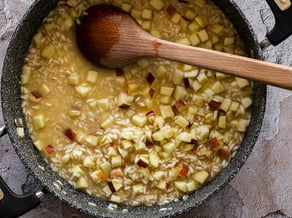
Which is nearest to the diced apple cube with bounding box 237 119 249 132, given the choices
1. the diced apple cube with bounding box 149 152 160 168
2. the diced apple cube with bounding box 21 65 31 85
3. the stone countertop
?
the stone countertop

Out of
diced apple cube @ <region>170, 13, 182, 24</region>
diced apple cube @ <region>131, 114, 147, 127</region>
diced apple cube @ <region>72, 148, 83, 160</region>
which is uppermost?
diced apple cube @ <region>170, 13, 182, 24</region>

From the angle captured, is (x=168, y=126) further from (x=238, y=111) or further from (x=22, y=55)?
(x=22, y=55)

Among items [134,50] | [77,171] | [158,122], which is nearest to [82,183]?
[77,171]

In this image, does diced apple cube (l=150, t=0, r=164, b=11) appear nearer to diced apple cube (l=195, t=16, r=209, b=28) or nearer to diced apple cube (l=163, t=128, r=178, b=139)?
diced apple cube (l=195, t=16, r=209, b=28)

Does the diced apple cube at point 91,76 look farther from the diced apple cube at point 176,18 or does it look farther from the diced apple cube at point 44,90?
the diced apple cube at point 176,18

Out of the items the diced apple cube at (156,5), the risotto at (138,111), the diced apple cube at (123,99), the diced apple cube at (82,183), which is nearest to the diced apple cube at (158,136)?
the risotto at (138,111)

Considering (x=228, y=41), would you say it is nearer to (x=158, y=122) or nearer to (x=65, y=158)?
(x=158, y=122)
